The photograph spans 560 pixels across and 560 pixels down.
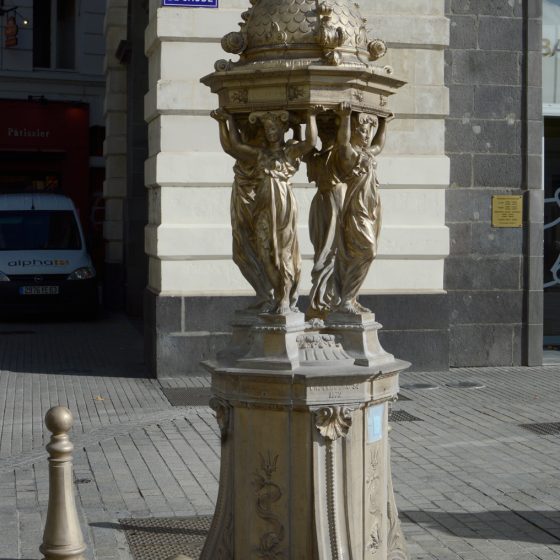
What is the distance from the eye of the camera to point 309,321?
234 inches

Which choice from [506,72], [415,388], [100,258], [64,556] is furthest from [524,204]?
[100,258]

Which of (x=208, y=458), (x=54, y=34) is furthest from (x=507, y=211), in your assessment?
(x=54, y=34)

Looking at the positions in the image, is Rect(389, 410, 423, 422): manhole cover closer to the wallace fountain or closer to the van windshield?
the wallace fountain

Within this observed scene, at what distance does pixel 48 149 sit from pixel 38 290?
10258 millimetres

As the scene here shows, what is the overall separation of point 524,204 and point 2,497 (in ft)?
26.2

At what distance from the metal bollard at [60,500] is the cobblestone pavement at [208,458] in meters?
0.67

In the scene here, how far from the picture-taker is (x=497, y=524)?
7.18 m

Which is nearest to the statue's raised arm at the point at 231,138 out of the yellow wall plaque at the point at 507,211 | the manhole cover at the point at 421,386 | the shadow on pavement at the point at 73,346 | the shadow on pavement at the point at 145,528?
the shadow on pavement at the point at 145,528

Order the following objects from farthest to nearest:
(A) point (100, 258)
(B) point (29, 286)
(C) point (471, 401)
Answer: (A) point (100, 258), (B) point (29, 286), (C) point (471, 401)

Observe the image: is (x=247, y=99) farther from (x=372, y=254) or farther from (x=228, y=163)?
(x=228, y=163)

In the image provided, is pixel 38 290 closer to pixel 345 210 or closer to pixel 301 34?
pixel 345 210

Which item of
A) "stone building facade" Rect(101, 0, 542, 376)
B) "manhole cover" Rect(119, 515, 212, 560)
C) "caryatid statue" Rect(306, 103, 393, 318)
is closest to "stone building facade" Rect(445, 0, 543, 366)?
"stone building facade" Rect(101, 0, 542, 376)

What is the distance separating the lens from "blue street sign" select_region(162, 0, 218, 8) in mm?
12539

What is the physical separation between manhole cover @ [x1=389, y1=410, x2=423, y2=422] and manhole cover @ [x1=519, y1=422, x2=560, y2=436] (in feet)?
3.02
